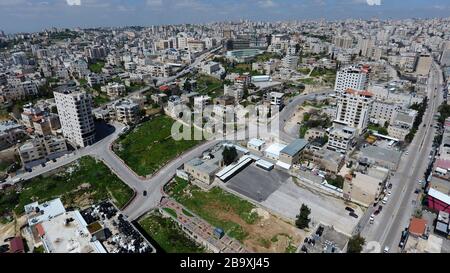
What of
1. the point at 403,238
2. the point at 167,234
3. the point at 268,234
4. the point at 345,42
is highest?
the point at 345,42

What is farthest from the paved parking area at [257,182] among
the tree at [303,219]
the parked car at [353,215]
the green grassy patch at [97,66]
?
the green grassy patch at [97,66]

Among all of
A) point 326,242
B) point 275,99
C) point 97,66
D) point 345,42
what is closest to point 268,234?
point 326,242

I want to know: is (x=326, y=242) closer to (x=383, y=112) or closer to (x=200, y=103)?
(x=383, y=112)

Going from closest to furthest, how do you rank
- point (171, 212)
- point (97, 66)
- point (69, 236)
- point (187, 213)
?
1. point (69, 236)
2. point (187, 213)
3. point (171, 212)
4. point (97, 66)
